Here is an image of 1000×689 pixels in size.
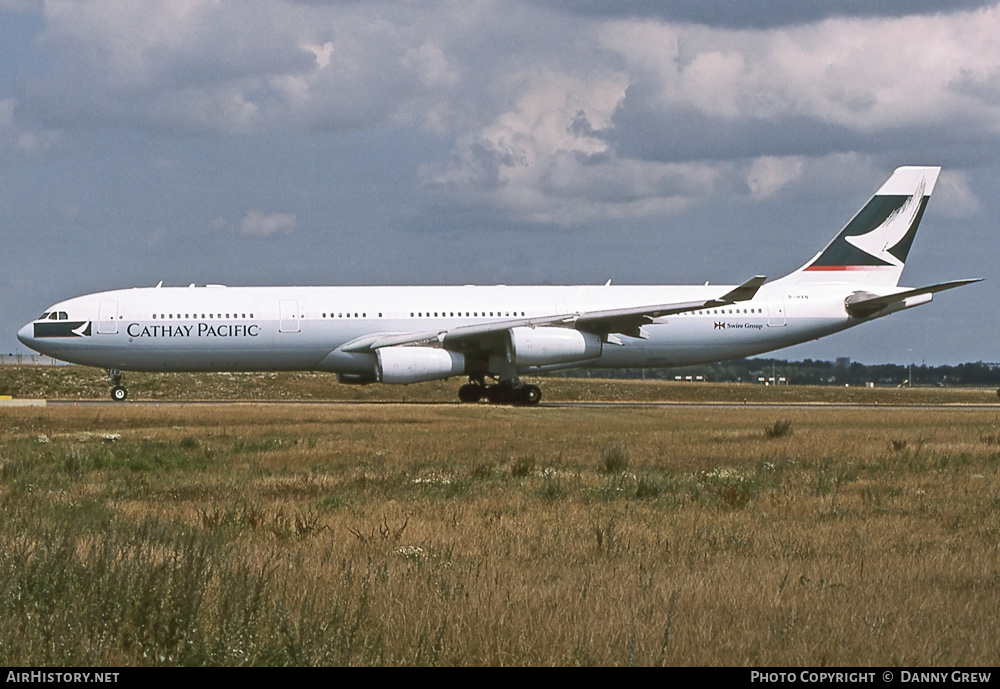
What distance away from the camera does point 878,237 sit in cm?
4441

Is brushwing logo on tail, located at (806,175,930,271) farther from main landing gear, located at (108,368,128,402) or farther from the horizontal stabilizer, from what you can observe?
main landing gear, located at (108,368,128,402)

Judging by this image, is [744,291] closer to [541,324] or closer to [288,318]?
[541,324]

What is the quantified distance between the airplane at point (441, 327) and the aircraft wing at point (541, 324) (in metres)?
0.05

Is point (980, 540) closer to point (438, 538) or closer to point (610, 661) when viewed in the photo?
point (438, 538)

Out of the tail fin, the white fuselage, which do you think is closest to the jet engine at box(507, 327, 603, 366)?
the white fuselage

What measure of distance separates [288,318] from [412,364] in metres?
5.03

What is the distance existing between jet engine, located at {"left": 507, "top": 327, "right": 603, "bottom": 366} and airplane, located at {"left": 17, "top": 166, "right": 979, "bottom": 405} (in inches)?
1.7

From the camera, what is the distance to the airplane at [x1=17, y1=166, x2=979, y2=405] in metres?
38.3

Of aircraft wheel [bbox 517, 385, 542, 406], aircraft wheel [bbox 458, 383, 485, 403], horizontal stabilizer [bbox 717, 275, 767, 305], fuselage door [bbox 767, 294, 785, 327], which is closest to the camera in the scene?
horizontal stabilizer [bbox 717, 275, 767, 305]

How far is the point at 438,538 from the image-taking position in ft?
37.5

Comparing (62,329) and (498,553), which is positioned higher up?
(62,329)

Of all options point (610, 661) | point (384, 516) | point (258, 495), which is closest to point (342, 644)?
point (610, 661)

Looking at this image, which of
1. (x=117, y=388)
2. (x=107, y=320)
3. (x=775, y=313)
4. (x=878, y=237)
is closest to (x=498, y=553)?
(x=107, y=320)

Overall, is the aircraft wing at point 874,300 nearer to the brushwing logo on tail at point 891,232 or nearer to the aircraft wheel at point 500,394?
the brushwing logo on tail at point 891,232
